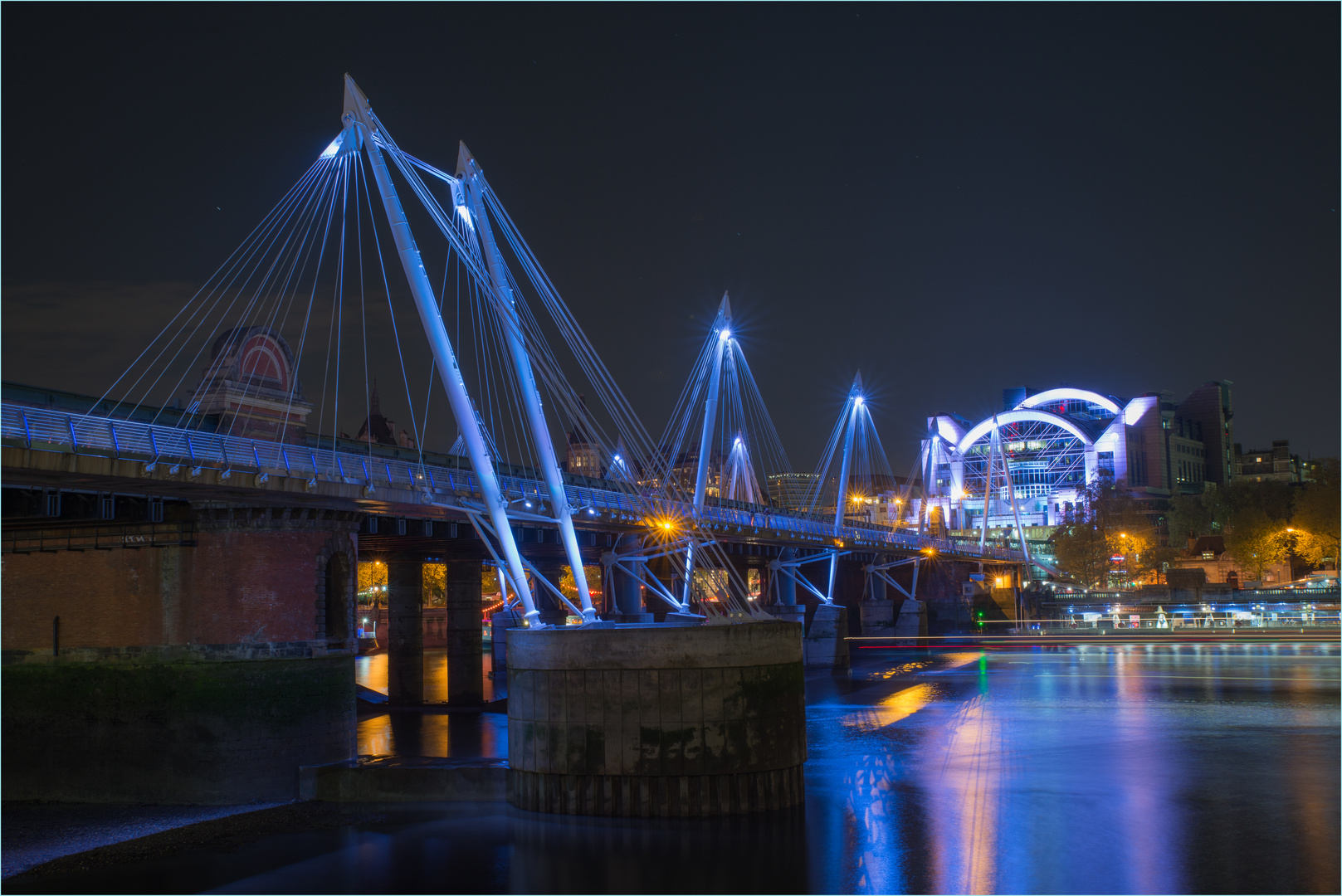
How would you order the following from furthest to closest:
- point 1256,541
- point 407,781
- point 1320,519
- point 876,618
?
point 1256,541
point 1320,519
point 876,618
point 407,781

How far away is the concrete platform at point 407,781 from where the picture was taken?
28.0m

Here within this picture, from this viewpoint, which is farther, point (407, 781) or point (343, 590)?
point (343, 590)

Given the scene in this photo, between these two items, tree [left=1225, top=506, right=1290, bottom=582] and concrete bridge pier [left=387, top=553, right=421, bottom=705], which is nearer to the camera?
concrete bridge pier [left=387, top=553, right=421, bottom=705]

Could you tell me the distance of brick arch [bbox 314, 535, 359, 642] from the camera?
3306 centimetres

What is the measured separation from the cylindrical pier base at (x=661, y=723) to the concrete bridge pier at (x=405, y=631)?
2895 centimetres

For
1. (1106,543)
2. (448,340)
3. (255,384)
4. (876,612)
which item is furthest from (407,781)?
(1106,543)

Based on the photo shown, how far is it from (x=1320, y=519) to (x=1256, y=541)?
684cm

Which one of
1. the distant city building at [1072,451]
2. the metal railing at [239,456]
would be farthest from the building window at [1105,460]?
the metal railing at [239,456]

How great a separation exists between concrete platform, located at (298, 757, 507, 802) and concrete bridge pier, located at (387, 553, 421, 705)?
22.1 meters

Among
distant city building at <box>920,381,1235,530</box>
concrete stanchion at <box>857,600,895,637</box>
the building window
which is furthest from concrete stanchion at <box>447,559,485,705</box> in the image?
the building window

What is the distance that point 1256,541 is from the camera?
111 m

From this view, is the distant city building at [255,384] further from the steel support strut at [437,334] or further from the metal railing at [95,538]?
the steel support strut at [437,334]

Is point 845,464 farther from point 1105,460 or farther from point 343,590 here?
point 1105,460

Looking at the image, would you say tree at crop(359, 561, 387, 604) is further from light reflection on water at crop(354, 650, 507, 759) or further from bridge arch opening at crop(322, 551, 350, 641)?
bridge arch opening at crop(322, 551, 350, 641)
